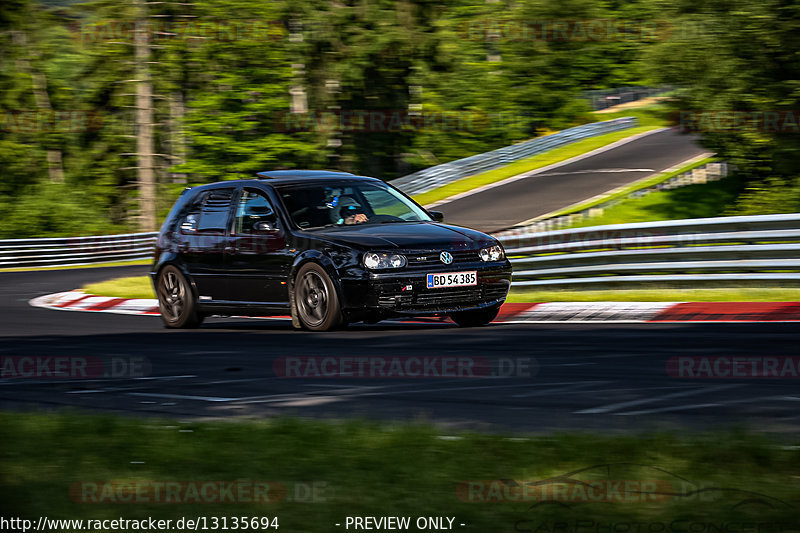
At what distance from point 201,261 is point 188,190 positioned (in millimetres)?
1250

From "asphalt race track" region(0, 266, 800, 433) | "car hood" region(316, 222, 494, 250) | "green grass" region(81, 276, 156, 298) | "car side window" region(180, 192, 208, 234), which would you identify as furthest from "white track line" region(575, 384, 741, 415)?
"green grass" region(81, 276, 156, 298)

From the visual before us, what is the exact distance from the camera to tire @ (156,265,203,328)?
1341 centimetres

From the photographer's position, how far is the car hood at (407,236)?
1123 centimetres

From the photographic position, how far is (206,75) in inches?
2239

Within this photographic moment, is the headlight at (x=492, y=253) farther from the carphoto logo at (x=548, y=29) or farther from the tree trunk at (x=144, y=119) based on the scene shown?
the carphoto logo at (x=548, y=29)

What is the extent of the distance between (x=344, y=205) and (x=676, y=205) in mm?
18976

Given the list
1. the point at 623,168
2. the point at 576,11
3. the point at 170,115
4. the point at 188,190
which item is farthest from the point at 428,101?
Answer: the point at 188,190

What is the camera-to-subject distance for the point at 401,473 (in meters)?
4.86

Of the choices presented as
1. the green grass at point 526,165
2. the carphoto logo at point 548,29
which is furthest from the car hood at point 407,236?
the carphoto logo at point 548,29

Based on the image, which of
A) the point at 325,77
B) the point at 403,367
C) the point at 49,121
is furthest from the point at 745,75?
the point at 49,121

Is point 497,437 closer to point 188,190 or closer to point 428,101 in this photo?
point 188,190

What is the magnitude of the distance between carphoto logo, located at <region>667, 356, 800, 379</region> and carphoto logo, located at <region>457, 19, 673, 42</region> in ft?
162

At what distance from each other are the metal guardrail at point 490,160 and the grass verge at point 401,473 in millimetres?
33650

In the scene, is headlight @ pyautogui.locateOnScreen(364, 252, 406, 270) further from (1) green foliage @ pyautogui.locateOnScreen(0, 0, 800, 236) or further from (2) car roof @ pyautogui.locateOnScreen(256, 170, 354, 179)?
(1) green foliage @ pyautogui.locateOnScreen(0, 0, 800, 236)
